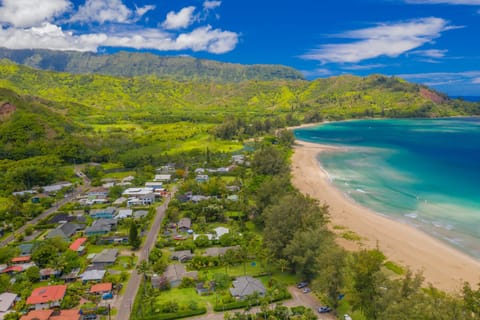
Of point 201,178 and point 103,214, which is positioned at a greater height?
point 201,178

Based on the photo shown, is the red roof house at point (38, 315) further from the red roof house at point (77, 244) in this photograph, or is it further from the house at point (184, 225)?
the house at point (184, 225)

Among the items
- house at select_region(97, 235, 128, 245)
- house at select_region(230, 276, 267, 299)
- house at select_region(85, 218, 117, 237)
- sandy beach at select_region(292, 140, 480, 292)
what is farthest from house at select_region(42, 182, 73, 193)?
house at select_region(230, 276, 267, 299)

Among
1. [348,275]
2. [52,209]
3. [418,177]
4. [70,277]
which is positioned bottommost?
[70,277]

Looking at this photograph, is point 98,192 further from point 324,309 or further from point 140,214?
point 324,309

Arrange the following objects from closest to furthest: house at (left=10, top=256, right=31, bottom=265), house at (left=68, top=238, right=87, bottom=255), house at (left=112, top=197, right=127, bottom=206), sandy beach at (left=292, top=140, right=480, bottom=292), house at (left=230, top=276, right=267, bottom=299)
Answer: house at (left=230, top=276, right=267, bottom=299) → sandy beach at (left=292, top=140, right=480, bottom=292) → house at (left=10, top=256, right=31, bottom=265) → house at (left=68, top=238, right=87, bottom=255) → house at (left=112, top=197, right=127, bottom=206)

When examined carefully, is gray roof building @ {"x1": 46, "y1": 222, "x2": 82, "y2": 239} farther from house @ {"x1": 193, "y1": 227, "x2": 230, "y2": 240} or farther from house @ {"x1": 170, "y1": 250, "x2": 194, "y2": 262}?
house @ {"x1": 193, "y1": 227, "x2": 230, "y2": 240}

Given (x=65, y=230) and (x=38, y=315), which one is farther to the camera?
(x=65, y=230)

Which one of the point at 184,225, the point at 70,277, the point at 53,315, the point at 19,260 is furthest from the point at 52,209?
the point at 53,315

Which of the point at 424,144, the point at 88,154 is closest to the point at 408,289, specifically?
the point at 88,154
